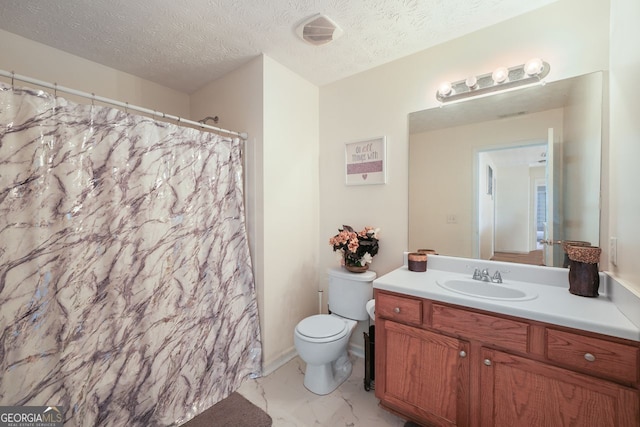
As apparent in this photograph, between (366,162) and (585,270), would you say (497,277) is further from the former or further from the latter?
(366,162)

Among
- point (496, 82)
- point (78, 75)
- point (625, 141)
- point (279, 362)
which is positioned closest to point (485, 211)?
point (625, 141)

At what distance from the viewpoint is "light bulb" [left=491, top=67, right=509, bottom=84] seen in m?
1.56

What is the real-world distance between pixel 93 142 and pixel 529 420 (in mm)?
2477

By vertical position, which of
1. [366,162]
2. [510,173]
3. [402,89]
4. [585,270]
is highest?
[402,89]

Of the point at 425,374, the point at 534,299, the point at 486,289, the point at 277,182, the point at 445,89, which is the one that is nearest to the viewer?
the point at 534,299

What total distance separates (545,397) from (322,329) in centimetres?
117

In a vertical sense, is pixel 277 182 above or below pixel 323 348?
above

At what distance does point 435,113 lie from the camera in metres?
1.86

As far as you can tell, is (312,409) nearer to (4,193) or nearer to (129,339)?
(129,339)

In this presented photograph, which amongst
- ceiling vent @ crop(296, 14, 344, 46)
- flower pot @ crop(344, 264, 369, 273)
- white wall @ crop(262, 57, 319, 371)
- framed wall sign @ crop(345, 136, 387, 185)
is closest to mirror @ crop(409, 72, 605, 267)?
framed wall sign @ crop(345, 136, 387, 185)

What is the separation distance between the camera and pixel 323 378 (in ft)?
5.81

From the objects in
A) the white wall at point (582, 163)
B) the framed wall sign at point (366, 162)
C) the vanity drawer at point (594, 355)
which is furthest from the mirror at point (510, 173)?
the vanity drawer at point (594, 355)

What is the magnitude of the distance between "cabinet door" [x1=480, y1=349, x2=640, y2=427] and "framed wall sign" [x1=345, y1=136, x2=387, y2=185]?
1.37 metres

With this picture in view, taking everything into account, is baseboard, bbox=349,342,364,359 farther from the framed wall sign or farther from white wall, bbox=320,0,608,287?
the framed wall sign
